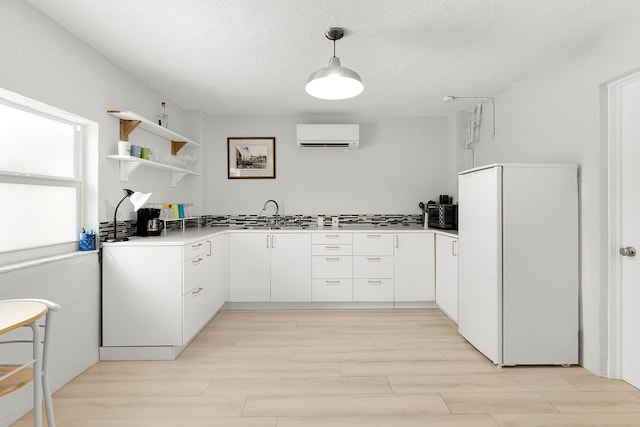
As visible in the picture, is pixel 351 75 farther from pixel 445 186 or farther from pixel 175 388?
pixel 445 186

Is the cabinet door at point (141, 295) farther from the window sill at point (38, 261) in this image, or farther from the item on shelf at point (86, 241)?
the window sill at point (38, 261)

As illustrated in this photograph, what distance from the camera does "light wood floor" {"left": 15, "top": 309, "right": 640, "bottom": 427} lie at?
1.96 meters

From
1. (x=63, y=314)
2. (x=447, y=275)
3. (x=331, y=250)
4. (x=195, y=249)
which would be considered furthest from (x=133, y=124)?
(x=447, y=275)

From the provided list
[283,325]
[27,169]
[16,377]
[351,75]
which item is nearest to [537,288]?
[351,75]

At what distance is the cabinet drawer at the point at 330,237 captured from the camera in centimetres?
398

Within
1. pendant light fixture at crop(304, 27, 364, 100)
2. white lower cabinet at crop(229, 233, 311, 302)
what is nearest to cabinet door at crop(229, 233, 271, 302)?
white lower cabinet at crop(229, 233, 311, 302)

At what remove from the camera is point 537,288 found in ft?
8.36

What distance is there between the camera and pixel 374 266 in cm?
397

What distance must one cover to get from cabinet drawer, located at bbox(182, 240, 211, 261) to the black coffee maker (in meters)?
0.44

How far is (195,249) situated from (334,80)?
1.80 meters

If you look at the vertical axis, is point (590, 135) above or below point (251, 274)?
above

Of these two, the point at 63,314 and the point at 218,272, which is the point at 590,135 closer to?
the point at 218,272

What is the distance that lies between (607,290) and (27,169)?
12.7ft

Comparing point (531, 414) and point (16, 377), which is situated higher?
point (16, 377)
